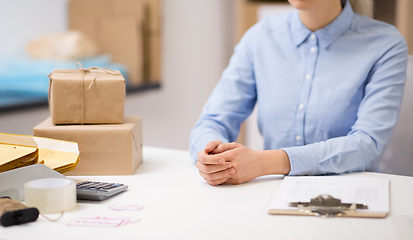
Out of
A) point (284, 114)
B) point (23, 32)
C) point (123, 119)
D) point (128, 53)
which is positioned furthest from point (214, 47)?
point (123, 119)

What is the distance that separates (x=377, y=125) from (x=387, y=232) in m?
0.50

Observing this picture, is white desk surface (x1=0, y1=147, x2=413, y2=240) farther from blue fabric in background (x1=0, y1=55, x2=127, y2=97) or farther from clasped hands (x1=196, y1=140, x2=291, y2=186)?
blue fabric in background (x1=0, y1=55, x2=127, y2=97)

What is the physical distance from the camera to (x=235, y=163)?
94 centimetres

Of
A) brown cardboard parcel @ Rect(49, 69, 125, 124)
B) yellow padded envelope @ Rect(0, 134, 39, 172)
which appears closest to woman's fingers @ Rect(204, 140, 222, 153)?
brown cardboard parcel @ Rect(49, 69, 125, 124)

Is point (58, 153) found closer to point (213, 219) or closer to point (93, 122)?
point (93, 122)

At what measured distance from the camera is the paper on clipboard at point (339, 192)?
2.43 ft

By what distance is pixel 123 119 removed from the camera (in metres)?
1.10

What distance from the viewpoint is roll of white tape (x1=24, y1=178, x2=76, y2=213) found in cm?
75

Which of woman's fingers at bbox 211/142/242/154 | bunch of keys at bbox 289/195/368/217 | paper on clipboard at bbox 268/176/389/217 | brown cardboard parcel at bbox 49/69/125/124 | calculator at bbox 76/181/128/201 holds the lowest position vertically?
calculator at bbox 76/181/128/201

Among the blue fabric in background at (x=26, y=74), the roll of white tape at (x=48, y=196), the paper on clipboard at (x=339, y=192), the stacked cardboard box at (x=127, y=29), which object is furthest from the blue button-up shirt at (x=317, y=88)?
the stacked cardboard box at (x=127, y=29)

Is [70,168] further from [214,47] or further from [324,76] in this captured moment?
[214,47]

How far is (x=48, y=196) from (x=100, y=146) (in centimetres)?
29

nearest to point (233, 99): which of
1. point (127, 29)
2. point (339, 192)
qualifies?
point (339, 192)

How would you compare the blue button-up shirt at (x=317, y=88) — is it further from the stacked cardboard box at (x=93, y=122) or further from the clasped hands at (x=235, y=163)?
the stacked cardboard box at (x=93, y=122)
